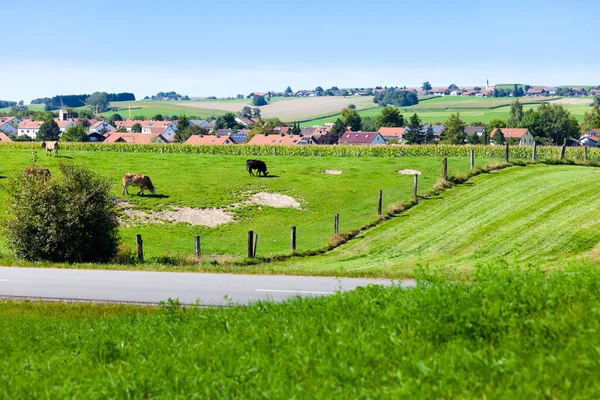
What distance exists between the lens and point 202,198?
159ft

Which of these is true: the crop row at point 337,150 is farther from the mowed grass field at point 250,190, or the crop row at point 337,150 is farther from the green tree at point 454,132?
the green tree at point 454,132

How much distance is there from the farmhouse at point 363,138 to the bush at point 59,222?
487ft

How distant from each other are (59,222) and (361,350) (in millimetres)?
21420

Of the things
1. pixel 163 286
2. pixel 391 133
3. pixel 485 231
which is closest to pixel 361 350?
pixel 163 286

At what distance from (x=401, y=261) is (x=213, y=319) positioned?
16422mm

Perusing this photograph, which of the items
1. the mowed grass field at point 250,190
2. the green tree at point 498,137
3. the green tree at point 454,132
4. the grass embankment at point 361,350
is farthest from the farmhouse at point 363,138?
the grass embankment at point 361,350

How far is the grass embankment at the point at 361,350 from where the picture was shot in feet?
26.7

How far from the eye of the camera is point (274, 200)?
48.2 m

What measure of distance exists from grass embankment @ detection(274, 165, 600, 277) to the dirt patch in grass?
32.0ft

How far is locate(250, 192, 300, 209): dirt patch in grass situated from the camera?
47.1 m

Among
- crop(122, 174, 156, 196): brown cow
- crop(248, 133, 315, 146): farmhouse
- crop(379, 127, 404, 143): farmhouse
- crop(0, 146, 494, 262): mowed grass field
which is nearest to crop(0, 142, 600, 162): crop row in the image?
crop(0, 146, 494, 262): mowed grass field

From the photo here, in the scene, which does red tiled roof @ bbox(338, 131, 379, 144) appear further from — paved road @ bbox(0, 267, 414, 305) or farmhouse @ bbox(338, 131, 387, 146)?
paved road @ bbox(0, 267, 414, 305)

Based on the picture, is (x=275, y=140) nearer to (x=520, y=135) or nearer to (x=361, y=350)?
(x=520, y=135)

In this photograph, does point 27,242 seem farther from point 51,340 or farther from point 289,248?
point 51,340
